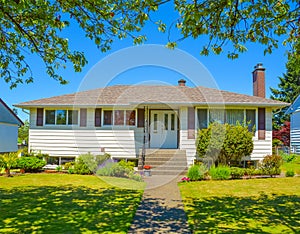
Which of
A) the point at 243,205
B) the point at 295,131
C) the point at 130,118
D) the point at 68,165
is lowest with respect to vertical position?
the point at 243,205

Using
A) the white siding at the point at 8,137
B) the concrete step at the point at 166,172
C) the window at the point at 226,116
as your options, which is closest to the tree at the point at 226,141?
the window at the point at 226,116

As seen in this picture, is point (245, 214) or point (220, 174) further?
point (220, 174)

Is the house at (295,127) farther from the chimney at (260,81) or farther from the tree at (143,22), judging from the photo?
the tree at (143,22)

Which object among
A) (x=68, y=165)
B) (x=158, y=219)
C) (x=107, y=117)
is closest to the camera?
(x=158, y=219)

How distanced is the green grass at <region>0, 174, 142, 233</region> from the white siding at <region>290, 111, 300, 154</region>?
1960cm

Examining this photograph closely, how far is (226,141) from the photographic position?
13.3 meters

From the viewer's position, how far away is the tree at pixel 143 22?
4.82 metres

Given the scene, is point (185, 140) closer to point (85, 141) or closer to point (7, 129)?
point (85, 141)

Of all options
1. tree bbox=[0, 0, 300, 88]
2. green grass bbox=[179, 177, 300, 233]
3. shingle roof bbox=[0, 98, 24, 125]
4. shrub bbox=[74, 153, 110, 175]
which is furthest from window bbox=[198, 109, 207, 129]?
shingle roof bbox=[0, 98, 24, 125]

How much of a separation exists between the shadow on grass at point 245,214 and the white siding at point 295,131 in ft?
59.9

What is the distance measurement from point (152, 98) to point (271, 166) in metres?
7.31

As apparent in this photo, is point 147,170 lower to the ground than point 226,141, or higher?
lower

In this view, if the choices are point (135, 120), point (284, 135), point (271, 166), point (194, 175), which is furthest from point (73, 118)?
point (284, 135)

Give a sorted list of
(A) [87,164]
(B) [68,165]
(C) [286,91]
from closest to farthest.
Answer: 1. (A) [87,164]
2. (B) [68,165]
3. (C) [286,91]
